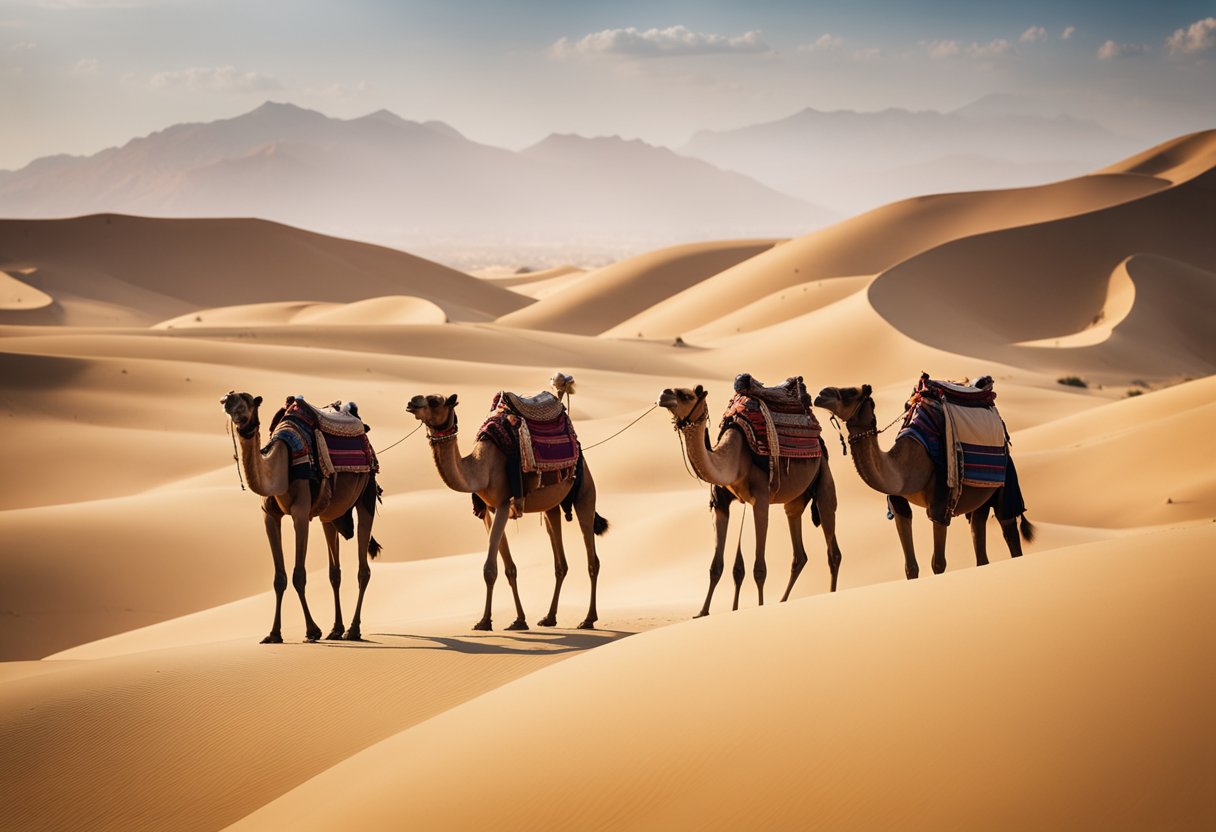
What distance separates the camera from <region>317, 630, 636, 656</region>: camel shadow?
9016 mm

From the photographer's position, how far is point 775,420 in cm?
1048

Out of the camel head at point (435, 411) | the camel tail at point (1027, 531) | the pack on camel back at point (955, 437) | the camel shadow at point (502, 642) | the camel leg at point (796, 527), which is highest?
the camel head at point (435, 411)

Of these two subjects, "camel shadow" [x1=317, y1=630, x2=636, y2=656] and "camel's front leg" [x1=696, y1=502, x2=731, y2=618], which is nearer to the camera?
"camel shadow" [x1=317, y1=630, x2=636, y2=656]

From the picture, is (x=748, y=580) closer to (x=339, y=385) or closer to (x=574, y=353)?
(x=339, y=385)

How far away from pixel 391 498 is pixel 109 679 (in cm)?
1347

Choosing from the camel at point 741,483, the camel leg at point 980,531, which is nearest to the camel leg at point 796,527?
the camel at point 741,483

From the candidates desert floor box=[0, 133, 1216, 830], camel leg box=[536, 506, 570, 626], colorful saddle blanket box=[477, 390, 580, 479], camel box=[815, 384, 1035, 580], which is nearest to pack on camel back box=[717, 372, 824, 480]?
camel box=[815, 384, 1035, 580]

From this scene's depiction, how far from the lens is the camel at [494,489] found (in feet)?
31.3

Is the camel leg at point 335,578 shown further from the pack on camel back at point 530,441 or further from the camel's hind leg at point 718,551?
the camel's hind leg at point 718,551

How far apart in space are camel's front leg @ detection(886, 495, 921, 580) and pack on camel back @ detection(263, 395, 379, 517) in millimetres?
4648

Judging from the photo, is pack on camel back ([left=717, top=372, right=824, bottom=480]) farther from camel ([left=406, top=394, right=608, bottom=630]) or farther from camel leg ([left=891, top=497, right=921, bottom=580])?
camel ([left=406, top=394, right=608, bottom=630])

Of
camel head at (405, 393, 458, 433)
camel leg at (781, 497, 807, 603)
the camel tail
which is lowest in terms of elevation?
the camel tail

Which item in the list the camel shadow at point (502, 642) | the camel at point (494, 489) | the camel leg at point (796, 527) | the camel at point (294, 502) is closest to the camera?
the camel shadow at point (502, 642)

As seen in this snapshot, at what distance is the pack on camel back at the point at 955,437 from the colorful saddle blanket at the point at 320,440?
4.88 metres
